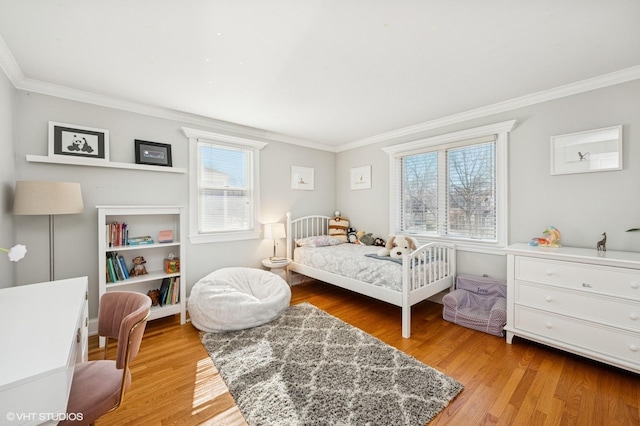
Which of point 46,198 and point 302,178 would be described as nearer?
point 46,198

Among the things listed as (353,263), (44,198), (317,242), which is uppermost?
(44,198)

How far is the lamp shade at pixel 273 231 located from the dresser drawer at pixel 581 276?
9.17ft

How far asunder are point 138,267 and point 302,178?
2.56 meters

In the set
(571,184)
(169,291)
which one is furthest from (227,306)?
(571,184)

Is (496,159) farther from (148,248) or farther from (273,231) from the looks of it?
(148,248)

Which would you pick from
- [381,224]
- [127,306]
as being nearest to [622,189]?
[381,224]

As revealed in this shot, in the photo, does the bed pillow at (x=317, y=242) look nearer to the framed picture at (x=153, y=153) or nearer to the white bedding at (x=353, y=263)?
the white bedding at (x=353, y=263)

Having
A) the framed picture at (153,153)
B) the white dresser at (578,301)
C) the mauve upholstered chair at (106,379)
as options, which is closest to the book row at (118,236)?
the framed picture at (153,153)

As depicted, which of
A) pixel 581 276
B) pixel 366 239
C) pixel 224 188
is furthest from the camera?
pixel 366 239

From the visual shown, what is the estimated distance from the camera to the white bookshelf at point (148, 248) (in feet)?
8.08

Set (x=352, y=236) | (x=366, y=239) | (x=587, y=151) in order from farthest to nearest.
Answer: (x=352, y=236), (x=366, y=239), (x=587, y=151)

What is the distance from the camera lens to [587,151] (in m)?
2.37

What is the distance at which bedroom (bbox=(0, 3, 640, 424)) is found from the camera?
221 centimetres

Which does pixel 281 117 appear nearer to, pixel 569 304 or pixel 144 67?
pixel 144 67
